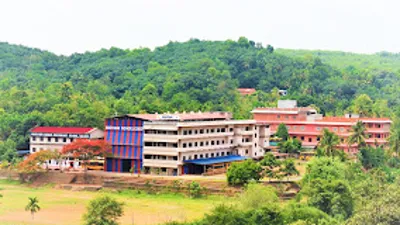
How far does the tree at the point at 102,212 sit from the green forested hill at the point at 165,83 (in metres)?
22.6

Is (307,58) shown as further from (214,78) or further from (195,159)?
(195,159)

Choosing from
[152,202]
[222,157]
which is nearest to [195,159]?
[222,157]

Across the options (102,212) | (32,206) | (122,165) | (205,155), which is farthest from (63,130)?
(102,212)

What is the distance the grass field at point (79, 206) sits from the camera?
42.7m

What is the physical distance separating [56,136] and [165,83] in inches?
1343

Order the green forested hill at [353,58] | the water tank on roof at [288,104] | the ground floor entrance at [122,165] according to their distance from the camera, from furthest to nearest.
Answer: the green forested hill at [353,58], the water tank on roof at [288,104], the ground floor entrance at [122,165]

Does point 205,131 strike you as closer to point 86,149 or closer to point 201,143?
point 201,143

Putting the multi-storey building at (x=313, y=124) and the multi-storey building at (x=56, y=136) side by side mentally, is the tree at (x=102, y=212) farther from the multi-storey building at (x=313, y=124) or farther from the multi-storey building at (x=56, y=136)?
the multi-storey building at (x=313, y=124)

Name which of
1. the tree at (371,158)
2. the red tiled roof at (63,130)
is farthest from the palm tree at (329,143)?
the red tiled roof at (63,130)

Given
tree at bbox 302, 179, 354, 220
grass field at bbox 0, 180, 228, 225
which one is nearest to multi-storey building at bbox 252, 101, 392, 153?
tree at bbox 302, 179, 354, 220

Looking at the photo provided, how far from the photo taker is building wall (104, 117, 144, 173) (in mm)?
54625

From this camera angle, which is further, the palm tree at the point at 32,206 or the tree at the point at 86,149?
the tree at the point at 86,149

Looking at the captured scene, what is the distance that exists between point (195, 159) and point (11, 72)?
63.1 m

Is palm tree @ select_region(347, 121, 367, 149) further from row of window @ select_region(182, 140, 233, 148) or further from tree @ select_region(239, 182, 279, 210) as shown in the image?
tree @ select_region(239, 182, 279, 210)
